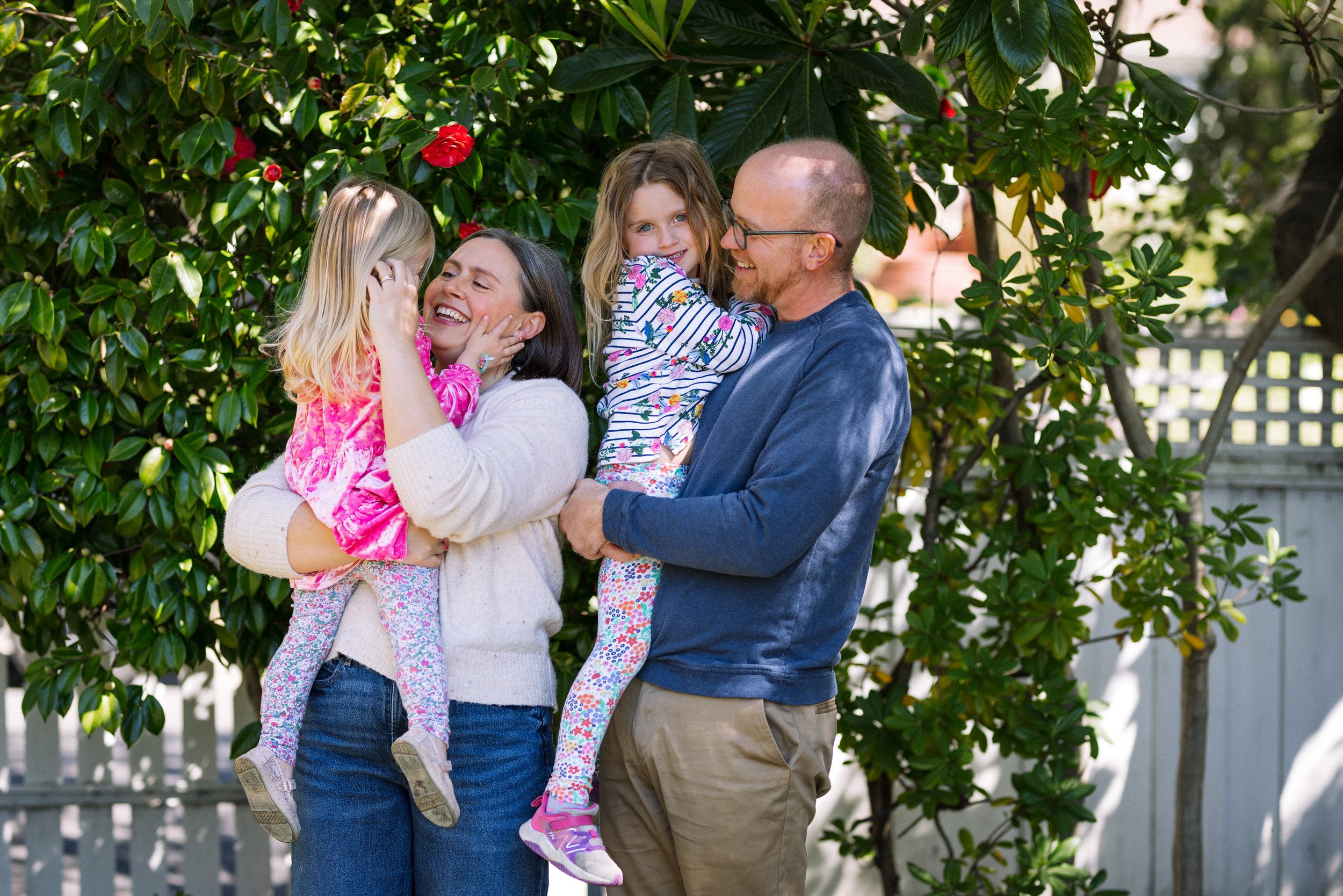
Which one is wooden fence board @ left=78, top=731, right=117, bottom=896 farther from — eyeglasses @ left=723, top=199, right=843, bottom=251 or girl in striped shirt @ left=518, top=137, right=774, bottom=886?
eyeglasses @ left=723, top=199, right=843, bottom=251

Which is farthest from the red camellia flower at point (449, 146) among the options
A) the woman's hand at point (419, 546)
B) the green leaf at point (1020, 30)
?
the green leaf at point (1020, 30)

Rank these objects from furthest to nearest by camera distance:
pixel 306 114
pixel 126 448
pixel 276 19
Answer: pixel 126 448 → pixel 306 114 → pixel 276 19

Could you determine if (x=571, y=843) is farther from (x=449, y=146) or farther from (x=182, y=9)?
(x=182, y=9)

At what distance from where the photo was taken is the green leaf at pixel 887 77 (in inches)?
98.3

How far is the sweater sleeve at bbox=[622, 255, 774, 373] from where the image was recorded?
205 cm

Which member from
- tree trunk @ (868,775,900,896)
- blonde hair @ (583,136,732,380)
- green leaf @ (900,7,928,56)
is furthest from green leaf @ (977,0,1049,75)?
tree trunk @ (868,775,900,896)

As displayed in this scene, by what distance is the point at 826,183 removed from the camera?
192cm

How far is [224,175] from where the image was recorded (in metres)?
2.58

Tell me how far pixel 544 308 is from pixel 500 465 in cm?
37

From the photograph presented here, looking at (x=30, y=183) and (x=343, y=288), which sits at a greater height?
(x=30, y=183)

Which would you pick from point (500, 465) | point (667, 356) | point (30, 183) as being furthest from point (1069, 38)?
point (30, 183)

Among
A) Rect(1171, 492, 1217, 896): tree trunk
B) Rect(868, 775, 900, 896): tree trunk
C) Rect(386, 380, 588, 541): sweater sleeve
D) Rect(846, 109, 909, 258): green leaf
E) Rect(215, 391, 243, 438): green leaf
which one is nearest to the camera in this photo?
Rect(386, 380, 588, 541): sweater sleeve

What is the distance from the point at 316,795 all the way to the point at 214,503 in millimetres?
875

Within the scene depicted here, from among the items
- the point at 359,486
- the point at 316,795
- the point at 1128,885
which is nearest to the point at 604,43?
the point at 359,486
